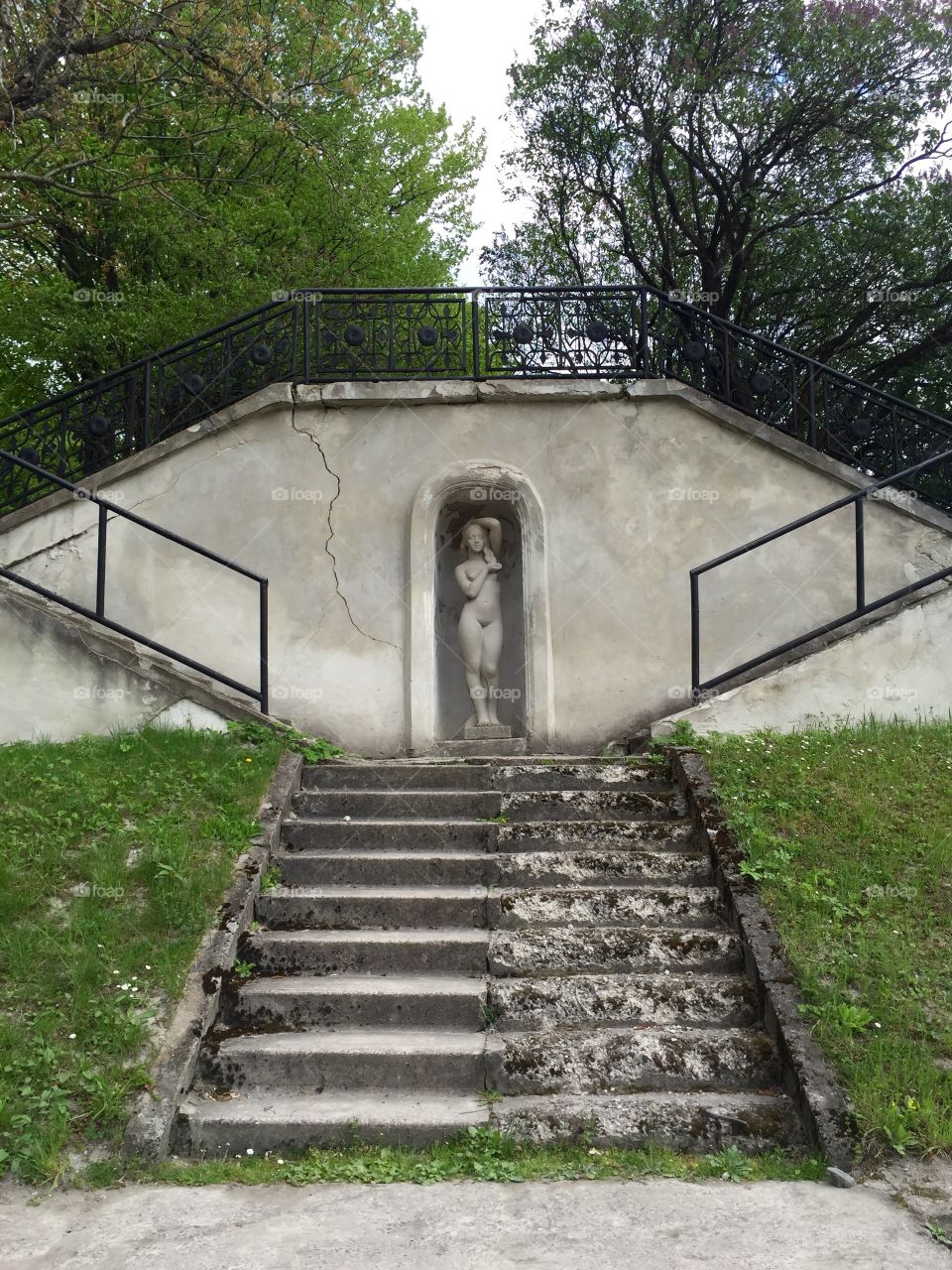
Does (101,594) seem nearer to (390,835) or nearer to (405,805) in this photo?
(405,805)

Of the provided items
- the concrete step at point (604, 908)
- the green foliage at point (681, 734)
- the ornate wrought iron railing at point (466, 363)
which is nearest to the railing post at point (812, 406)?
the ornate wrought iron railing at point (466, 363)

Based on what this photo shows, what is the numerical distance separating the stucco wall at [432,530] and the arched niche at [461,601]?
3cm

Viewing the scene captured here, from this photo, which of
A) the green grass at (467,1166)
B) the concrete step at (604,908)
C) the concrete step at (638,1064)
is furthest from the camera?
the concrete step at (604,908)

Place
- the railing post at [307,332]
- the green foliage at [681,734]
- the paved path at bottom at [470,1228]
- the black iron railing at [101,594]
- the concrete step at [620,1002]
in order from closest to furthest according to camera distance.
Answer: the paved path at bottom at [470,1228]
the concrete step at [620,1002]
the green foliage at [681,734]
the black iron railing at [101,594]
the railing post at [307,332]

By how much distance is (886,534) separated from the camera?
965 cm

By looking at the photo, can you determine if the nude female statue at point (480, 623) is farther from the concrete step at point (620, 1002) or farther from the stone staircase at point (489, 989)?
the concrete step at point (620, 1002)

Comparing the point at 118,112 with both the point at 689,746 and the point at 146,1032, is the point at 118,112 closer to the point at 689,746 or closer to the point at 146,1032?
the point at 689,746

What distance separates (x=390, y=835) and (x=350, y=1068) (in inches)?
80.2

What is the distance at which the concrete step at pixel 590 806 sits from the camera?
712cm

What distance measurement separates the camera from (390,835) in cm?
690

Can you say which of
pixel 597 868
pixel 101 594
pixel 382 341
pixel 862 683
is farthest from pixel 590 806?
pixel 382 341

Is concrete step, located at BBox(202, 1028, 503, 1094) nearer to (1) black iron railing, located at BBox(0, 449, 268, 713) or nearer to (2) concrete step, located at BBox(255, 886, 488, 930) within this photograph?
(2) concrete step, located at BBox(255, 886, 488, 930)

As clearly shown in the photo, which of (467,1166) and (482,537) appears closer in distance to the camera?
(467,1166)

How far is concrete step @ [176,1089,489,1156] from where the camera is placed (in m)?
4.56
